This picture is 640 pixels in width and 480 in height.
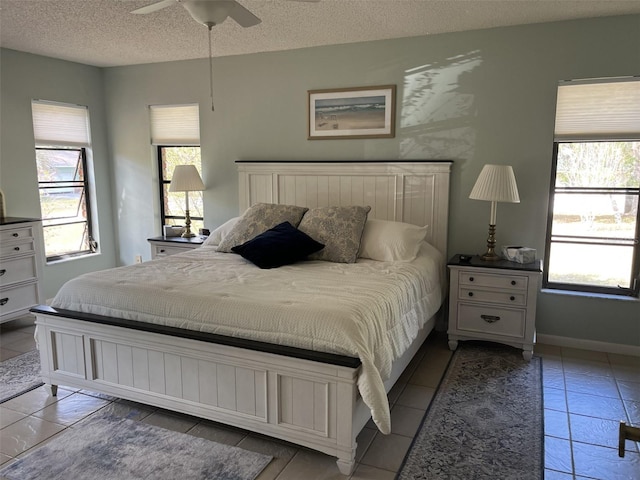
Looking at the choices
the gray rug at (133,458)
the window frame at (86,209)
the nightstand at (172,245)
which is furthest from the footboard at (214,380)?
the window frame at (86,209)

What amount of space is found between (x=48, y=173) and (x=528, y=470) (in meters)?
4.84

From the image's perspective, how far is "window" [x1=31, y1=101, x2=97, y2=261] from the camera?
4.84 m

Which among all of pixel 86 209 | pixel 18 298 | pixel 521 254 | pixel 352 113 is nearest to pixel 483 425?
pixel 521 254

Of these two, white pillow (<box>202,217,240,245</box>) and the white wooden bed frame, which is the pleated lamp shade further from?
white pillow (<box>202,217,240,245</box>)

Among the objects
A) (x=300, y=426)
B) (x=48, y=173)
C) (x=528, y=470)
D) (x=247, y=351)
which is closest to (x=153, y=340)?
(x=247, y=351)

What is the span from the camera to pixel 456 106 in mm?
3926

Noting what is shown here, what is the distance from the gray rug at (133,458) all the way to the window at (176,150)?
2955 mm

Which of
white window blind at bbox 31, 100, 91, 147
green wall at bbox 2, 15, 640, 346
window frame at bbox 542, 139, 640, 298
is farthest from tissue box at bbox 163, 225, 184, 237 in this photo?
window frame at bbox 542, 139, 640, 298

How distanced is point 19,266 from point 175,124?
6.58ft

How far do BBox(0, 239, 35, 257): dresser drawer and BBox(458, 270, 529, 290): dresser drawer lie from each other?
357 cm

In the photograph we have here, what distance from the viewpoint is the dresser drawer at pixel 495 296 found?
352 centimetres

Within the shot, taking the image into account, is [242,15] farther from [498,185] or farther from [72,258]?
[72,258]

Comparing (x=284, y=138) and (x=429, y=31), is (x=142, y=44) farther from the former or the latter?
(x=429, y=31)

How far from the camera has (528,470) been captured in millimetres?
2279
